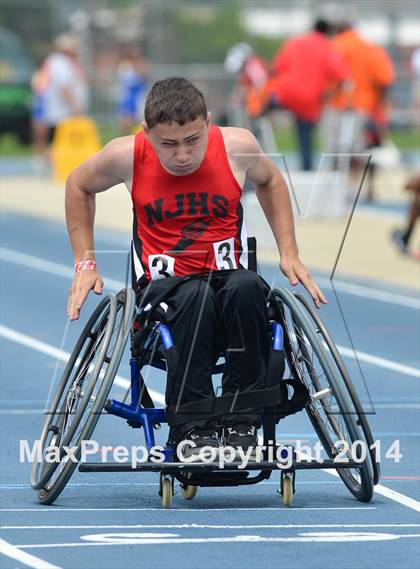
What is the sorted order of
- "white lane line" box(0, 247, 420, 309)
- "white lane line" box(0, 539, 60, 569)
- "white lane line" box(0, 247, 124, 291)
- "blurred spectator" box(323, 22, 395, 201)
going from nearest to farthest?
"white lane line" box(0, 539, 60, 569) → "white lane line" box(0, 247, 420, 309) → "white lane line" box(0, 247, 124, 291) → "blurred spectator" box(323, 22, 395, 201)

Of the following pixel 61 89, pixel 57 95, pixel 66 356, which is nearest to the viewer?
pixel 66 356

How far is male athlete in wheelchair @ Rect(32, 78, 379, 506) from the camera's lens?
6.16m

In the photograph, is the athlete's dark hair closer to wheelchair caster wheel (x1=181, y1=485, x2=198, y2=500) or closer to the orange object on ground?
wheelchair caster wheel (x1=181, y1=485, x2=198, y2=500)

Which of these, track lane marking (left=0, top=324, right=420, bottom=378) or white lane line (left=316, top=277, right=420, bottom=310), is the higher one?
white lane line (left=316, top=277, right=420, bottom=310)

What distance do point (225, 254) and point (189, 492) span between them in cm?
93

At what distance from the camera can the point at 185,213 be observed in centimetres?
642

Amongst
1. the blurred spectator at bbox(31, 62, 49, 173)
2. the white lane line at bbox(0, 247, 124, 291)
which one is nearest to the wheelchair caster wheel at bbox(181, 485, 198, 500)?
the white lane line at bbox(0, 247, 124, 291)

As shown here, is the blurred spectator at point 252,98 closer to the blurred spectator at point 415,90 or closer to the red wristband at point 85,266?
the blurred spectator at point 415,90

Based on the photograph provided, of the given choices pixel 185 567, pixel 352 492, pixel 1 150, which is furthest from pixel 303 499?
pixel 1 150

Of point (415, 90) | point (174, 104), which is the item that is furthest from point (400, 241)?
point (415, 90)

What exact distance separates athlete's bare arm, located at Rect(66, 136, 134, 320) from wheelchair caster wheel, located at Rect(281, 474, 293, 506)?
0.97m

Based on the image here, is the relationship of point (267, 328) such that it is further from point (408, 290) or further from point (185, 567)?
point (408, 290)

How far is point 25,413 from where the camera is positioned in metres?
8.69

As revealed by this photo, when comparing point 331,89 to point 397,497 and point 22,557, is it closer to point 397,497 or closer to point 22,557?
point 397,497
